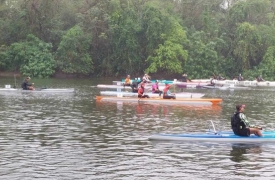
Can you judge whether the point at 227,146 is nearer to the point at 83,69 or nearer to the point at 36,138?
the point at 36,138

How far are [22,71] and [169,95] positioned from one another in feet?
133

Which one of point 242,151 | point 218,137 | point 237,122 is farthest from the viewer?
point 218,137

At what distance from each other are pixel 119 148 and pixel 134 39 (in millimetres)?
49901

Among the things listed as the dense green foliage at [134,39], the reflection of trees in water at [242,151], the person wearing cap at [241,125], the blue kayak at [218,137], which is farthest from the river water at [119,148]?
the dense green foliage at [134,39]

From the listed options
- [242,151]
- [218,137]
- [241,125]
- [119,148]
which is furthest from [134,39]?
[242,151]

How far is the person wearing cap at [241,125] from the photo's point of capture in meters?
16.5

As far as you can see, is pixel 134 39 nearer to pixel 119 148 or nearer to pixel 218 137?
pixel 218 137

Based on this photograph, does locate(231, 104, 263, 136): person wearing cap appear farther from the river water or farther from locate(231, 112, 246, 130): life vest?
the river water

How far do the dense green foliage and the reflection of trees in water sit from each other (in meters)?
46.7

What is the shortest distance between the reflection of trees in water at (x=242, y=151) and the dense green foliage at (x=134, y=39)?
4667 centimetres

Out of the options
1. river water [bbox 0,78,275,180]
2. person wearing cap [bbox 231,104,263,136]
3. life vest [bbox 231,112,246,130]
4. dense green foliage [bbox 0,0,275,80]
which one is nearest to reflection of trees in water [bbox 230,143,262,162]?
river water [bbox 0,78,275,180]

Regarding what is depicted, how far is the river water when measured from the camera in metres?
12.8

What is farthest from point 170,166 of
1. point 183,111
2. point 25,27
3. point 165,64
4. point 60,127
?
point 25,27

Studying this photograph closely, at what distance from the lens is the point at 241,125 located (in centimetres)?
1662
